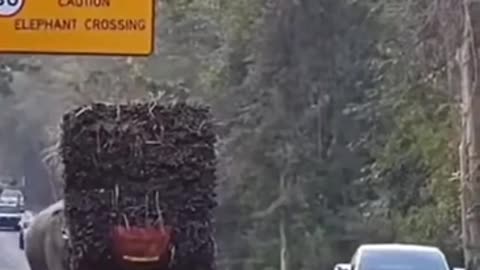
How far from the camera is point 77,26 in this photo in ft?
50.1

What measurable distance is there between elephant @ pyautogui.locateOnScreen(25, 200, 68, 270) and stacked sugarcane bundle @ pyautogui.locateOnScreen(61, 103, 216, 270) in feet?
15.2

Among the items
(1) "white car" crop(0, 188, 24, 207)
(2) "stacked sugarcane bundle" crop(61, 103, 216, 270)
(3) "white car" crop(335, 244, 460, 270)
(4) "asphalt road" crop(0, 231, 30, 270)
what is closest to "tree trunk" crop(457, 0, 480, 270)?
(3) "white car" crop(335, 244, 460, 270)

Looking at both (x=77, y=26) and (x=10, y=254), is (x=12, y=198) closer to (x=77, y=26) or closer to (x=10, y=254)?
(x=10, y=254)

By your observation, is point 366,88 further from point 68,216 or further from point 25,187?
point 25,187

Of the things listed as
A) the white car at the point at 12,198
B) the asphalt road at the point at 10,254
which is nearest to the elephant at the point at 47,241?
the asphalt road at the point at 10,254

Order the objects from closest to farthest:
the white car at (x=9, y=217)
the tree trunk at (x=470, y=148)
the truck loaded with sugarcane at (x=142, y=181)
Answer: the truck loaded with sugarcane at (x=142, y=181)
the tree trunk at (x=470, y=148)
the white car at (x=9, y=217)

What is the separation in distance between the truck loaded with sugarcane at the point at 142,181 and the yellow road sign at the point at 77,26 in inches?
165

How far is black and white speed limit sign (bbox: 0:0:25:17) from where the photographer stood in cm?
1524

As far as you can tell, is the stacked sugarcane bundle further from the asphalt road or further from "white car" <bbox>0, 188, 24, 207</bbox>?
"white car" <bbox>0, 188, 24, 207</bbox>

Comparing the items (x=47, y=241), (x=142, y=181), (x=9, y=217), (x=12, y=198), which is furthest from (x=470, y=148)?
(x=12, y=198)

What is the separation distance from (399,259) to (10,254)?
3184 cm

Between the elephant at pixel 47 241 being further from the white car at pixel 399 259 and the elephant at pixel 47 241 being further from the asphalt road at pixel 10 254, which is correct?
the asphalt road at pixel 10 254

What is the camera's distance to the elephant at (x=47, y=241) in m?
26.3

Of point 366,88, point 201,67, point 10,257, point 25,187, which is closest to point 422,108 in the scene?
point 366,88
